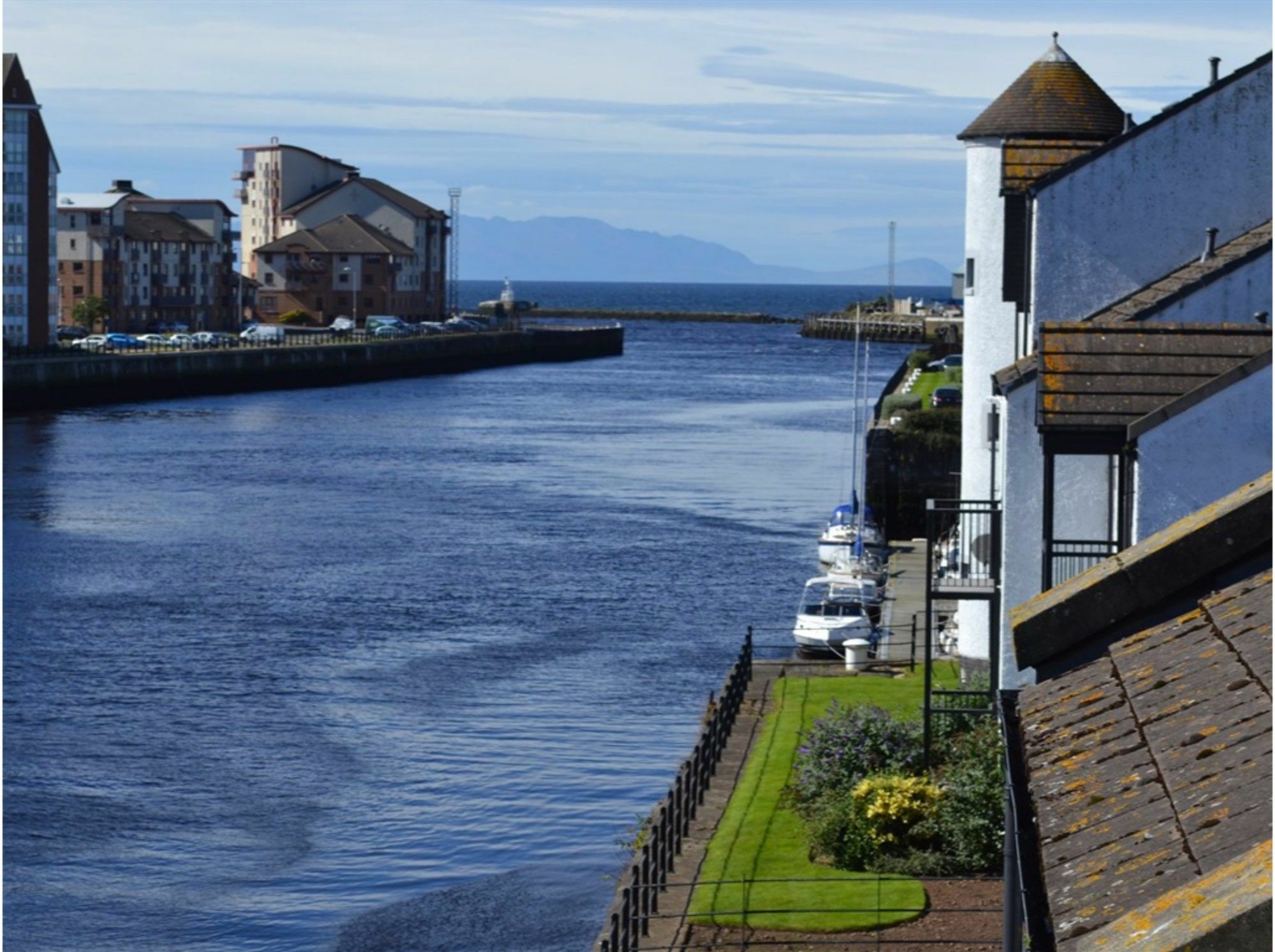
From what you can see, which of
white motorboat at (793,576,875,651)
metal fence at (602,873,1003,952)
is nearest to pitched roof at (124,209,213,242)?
white motorboat at (793,576,875,651)

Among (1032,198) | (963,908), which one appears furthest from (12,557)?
(963,908)

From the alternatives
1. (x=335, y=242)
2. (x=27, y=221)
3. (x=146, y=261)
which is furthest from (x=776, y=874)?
(x=335, y=242)

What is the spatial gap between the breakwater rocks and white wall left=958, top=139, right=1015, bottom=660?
8324 centimetres

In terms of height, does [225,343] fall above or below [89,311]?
below

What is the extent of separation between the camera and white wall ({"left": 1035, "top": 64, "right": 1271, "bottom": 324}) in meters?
26.7

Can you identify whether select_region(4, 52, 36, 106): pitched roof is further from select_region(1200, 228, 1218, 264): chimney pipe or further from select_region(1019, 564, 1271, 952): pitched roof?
select_region(1019, 564, 1271, 952): pitched roof

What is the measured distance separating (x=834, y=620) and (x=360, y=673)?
1072cm

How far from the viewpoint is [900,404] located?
273ft

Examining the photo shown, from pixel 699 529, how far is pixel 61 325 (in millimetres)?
120845

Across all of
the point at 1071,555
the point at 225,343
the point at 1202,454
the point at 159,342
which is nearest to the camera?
A: the point at 1202,454

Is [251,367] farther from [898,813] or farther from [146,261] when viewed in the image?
[898,813]

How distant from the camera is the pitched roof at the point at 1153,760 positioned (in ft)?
18.2

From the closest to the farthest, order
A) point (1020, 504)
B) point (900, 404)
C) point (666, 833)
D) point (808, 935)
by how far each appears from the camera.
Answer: point (808, 935)
point (666, 833)
point (1020, 504)
point (900, 404)

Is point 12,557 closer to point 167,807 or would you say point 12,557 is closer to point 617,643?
point 617,643
